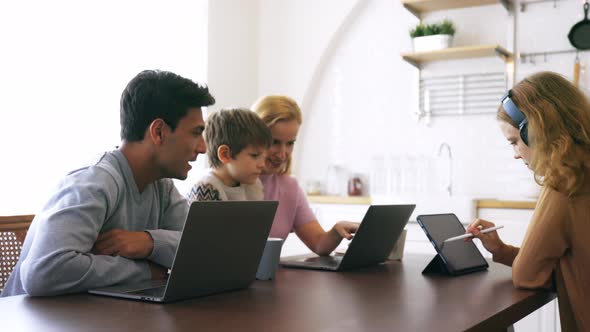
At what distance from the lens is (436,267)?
68.5 inches

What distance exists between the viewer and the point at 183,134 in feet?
5.36

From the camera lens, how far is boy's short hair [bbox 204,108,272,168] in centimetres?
205

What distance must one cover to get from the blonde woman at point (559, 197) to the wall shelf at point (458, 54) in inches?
90.8

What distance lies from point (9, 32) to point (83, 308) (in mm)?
2200

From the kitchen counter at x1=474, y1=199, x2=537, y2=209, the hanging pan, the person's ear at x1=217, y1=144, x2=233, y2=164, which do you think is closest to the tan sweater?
the person's ear at x1=217, y1=144, x2=233, y2=164

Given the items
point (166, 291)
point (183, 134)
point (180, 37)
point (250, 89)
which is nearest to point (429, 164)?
point (250, 89)

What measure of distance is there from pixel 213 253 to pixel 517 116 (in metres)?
0.84

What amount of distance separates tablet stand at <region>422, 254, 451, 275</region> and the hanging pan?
2.55m

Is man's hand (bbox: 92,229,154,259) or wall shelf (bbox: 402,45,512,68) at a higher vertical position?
wall shelf (bbox: 402,45,512,68)

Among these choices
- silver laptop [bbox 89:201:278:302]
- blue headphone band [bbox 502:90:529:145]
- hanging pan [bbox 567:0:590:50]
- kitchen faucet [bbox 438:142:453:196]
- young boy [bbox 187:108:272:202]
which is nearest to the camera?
silver laptop [bbox 89:201:278:302]

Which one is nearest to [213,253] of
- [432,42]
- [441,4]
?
[432,42]

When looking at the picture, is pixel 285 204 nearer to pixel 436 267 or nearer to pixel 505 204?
pixel 436 267

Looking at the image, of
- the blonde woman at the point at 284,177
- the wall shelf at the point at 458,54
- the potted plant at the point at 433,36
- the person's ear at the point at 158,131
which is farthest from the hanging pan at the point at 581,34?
the person's ear at the point at 158,131

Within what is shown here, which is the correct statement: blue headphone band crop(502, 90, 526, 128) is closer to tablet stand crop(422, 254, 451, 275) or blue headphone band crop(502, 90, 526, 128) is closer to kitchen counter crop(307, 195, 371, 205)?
tablet stand crop(422, 254, 451, 275)
